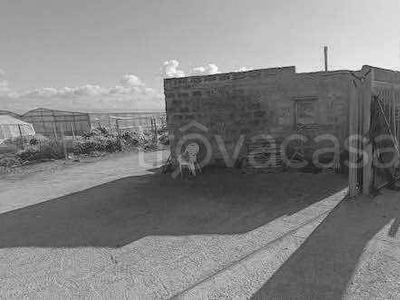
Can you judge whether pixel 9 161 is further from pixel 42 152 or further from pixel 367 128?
pixel 367 128

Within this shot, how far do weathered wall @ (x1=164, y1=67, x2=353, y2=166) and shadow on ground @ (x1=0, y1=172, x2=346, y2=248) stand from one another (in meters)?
1.38

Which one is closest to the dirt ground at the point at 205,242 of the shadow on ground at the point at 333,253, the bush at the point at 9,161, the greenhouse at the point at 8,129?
the shadow on ground at the point at 333,253

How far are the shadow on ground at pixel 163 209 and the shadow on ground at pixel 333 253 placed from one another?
2.95ft

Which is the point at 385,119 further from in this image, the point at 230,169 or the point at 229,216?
the point at 230,169

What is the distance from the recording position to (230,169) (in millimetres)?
8680

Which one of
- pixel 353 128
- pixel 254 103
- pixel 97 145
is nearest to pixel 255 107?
pixel 254 103

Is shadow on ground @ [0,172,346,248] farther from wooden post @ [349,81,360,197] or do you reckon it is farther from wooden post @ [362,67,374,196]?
wooden post @ [362,67,374,196]

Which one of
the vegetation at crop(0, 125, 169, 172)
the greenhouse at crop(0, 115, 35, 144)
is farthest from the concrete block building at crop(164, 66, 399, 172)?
the greenhouse at crop(0, 115, 35, 144)

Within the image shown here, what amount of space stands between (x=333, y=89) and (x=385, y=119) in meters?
2.33

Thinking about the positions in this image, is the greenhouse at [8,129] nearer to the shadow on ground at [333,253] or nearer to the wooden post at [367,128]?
the wooden post at [367,128]

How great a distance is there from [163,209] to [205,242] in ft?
6.06

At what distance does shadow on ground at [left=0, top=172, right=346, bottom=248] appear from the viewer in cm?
470

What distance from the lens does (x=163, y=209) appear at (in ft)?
19.1

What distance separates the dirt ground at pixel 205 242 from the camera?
3.11 metres
